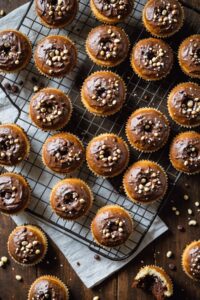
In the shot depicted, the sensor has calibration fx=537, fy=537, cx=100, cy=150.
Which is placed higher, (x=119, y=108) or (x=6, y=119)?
(x=119, y=108)

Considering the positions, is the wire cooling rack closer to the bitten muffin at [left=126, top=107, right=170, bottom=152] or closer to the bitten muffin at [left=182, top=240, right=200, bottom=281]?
the bitten muffin at [left=126, top=107, right=170, bottom=152]

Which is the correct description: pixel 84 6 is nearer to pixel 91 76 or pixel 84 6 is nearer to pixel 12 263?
pixel 91 76

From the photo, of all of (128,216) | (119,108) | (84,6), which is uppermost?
(84,6)

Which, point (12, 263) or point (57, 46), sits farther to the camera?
point (12, 263)

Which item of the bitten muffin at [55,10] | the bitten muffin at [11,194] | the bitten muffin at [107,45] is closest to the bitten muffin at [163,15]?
the bitten muffin at [107,45]

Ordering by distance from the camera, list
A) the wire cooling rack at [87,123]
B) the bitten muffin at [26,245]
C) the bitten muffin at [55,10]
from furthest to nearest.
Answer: the wire cooling rack at [87,123] < the bitten muffin at [26,245] < the bitten muffin at [55,10]

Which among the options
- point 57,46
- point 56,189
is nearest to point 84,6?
point 57,46

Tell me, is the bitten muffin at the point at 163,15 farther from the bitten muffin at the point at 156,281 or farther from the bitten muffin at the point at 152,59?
the bitten muffin at the point at 156,281
